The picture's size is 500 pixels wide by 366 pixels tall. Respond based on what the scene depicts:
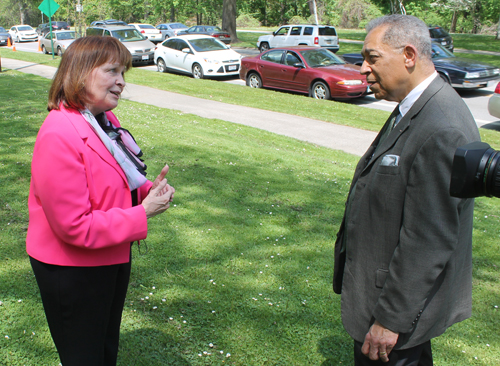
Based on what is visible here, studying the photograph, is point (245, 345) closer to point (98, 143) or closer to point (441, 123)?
point (98, 143)

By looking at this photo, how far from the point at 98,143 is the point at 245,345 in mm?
1880

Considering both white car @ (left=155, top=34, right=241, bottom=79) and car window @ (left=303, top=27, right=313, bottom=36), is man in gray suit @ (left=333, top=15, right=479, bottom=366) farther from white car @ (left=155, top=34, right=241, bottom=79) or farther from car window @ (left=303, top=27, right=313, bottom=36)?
car window @ (left=303, top=27, right=313, bottom=36)

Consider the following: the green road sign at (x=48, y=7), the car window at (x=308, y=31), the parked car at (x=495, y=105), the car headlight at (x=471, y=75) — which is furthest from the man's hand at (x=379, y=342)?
the car window at (x=308, y=31)

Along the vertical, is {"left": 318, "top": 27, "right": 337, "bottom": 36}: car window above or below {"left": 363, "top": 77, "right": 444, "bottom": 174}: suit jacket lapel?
above

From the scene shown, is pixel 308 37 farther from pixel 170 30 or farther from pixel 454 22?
pixel 454 22

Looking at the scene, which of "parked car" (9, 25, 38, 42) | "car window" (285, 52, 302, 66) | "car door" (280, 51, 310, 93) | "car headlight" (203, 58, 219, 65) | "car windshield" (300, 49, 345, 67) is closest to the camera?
"car door" (280, 51, 310, 93)

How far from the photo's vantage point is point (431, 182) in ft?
5.64

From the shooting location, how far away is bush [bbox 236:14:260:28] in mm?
66688

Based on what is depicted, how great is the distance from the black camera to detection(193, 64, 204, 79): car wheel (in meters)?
18.1

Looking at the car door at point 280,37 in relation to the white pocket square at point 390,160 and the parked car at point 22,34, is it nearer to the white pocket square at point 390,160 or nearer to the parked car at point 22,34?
the white pocket square at point 390,160

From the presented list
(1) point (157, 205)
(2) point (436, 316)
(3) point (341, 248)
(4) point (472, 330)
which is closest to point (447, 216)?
(2) point (436, 316)

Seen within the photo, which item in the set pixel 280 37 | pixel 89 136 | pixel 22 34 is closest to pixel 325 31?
pixel 280 37

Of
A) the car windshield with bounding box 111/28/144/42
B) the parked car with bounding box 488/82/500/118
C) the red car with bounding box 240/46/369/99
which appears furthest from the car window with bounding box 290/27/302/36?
the parked car with bounding box 488/82/500/118

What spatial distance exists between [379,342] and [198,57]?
59.2 ft
